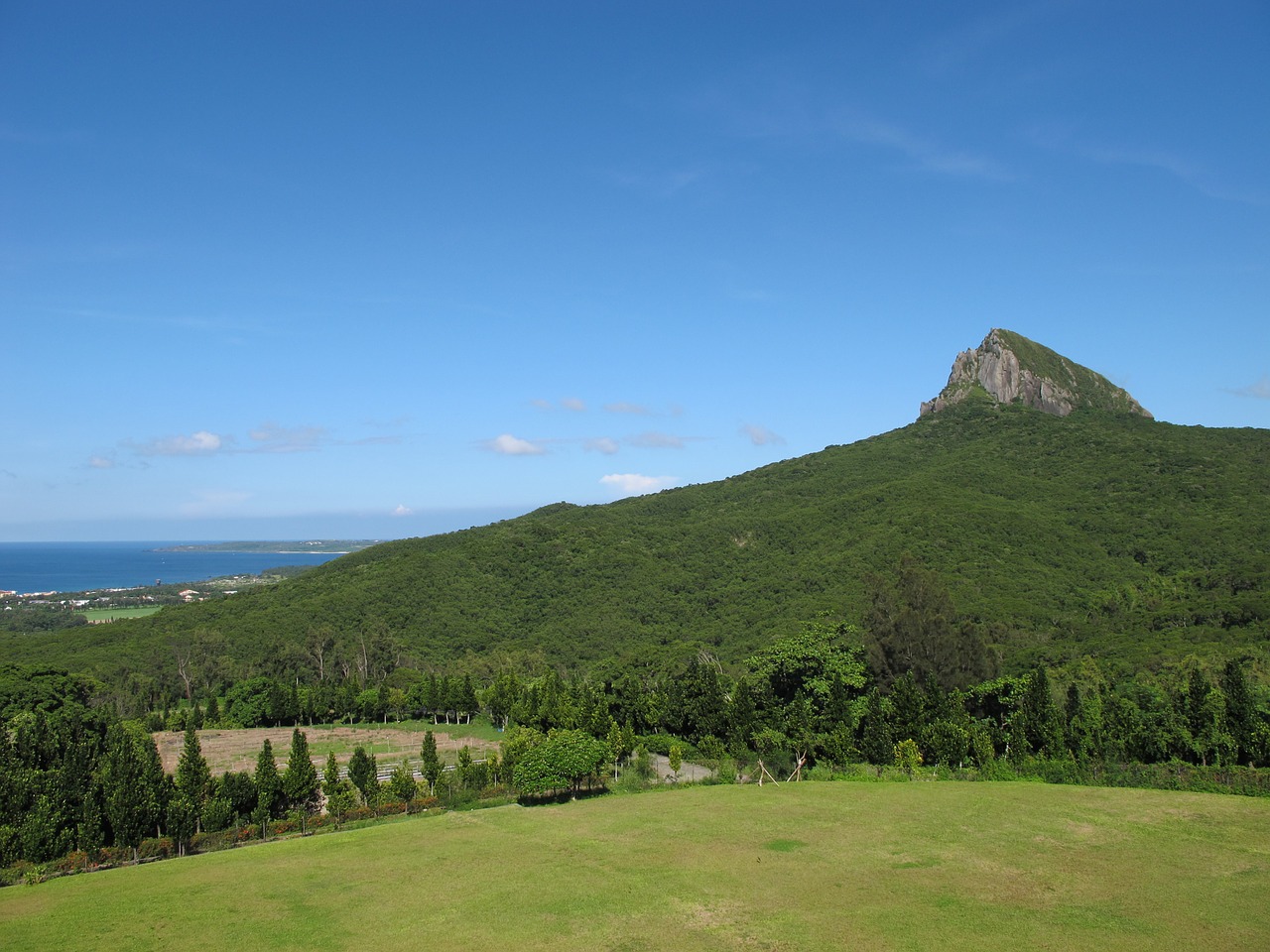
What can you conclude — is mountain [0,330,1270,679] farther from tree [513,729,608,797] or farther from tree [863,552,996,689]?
tree [513,729,608,797]

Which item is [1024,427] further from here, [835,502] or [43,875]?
[43,875]

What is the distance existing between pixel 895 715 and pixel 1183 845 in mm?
17152

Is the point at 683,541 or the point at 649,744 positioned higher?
the point at 683,541

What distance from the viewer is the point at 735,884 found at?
65.9ft

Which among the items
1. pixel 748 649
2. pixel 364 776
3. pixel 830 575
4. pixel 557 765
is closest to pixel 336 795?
pixel 364 776

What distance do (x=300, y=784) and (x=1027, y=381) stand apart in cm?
15499

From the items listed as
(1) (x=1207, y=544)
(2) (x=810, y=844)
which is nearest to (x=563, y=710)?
(2) (x=810, y=844)

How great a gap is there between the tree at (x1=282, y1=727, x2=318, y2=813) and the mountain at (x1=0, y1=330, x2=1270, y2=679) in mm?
34553

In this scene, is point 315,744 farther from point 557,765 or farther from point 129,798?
point 557,765

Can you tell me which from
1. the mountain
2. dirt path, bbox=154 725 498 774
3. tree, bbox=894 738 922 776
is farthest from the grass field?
tree, bbox=894 738 922 776

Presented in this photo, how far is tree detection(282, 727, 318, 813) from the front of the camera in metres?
32.8

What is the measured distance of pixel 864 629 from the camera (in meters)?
54.3

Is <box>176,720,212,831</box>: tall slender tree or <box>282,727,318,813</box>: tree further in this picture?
<box>282,727,318,813</box>: tree

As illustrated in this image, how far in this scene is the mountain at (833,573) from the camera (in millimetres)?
67812
